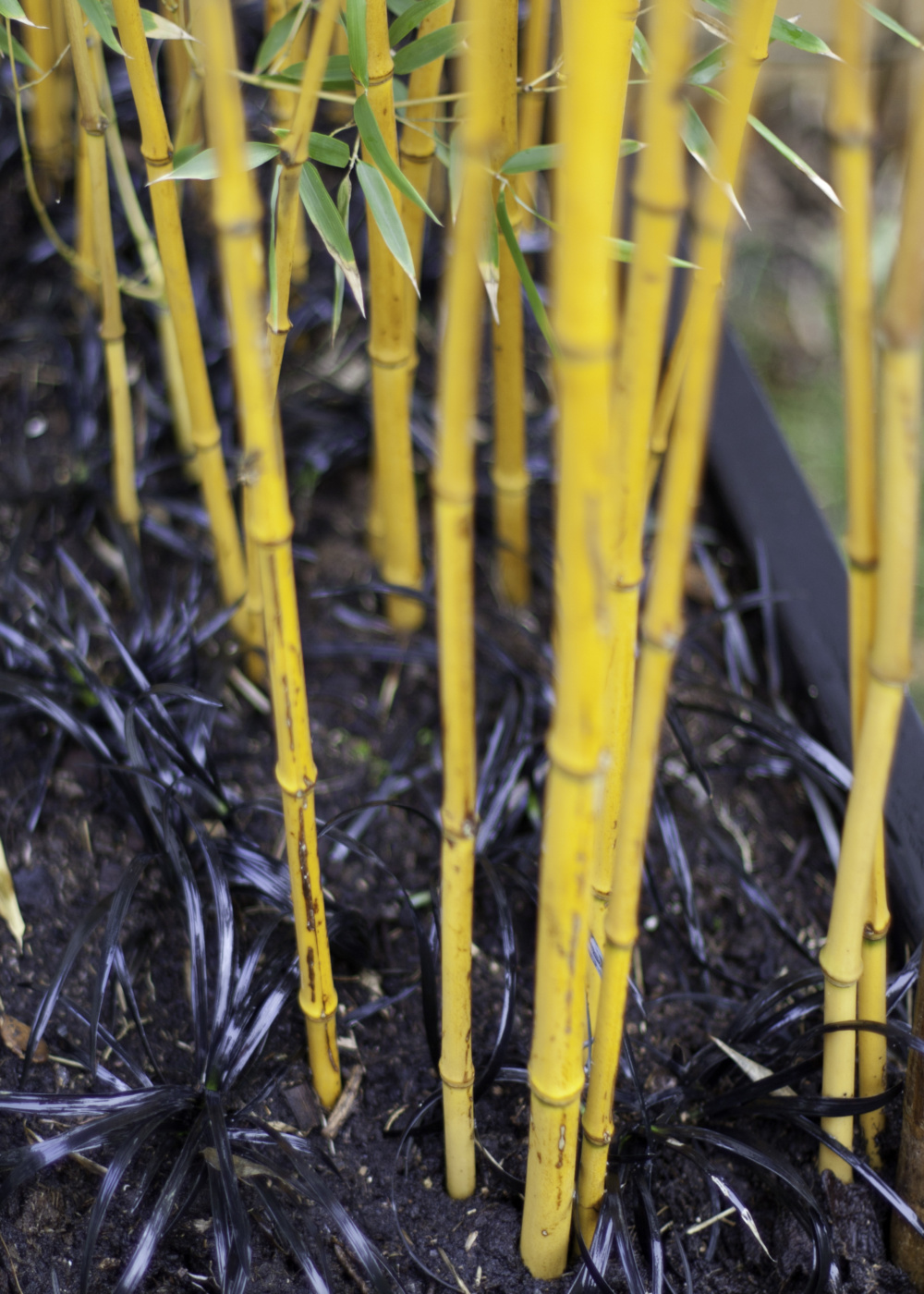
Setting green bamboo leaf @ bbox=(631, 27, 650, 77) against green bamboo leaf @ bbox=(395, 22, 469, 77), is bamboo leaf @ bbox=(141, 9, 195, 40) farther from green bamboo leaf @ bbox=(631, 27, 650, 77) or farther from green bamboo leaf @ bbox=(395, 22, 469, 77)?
green bamboo leaf @ bbox=(631, 27, 650, 77)

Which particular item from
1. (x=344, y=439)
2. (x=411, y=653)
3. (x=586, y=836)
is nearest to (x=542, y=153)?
(x=586, y=836)

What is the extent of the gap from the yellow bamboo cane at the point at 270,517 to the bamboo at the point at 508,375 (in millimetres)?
256

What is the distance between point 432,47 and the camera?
711mm

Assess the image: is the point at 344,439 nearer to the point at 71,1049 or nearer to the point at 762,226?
the point at 71,1049

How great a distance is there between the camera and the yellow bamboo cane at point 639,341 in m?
0.38

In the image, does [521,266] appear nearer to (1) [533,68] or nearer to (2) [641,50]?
(2) [641,50]

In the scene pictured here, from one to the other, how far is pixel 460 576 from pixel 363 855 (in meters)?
0.51

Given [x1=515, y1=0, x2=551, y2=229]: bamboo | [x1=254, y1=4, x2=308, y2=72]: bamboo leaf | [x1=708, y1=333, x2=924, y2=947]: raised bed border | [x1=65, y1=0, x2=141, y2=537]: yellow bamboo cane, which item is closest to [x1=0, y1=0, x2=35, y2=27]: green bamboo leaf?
[x1=65, y1=0, x2=141, y2=537]: yellow bamboo cane

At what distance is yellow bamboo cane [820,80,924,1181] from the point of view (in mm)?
415

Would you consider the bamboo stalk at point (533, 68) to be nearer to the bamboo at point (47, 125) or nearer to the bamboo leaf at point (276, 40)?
the bamboo leaf at point (276, 40)

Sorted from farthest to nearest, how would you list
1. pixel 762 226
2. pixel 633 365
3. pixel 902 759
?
pixel 762 226 < pixel 902 759 < pixel 633 365

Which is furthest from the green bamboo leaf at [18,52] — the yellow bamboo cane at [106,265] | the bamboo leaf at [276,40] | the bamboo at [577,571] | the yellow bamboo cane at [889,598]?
the yellow bamboo cane at [889,598]

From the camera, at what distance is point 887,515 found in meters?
0.47

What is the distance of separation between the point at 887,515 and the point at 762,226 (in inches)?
69.1
